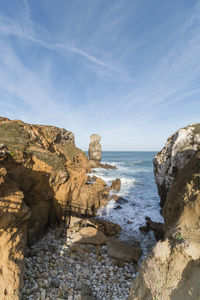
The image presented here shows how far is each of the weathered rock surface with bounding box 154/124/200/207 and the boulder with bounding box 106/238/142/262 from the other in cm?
675

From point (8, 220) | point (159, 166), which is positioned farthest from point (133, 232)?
point (8, 220)

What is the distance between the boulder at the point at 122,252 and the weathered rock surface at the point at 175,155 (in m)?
6.75

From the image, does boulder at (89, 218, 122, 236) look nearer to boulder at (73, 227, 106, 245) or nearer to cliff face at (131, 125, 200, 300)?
boulder at (73, 227, 106, 245)

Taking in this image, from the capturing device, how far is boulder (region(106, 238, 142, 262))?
27.6 feet

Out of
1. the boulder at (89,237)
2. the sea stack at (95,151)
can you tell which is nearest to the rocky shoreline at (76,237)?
the boulder at (89,237)

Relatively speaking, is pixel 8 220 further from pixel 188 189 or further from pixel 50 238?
pixel 188 189

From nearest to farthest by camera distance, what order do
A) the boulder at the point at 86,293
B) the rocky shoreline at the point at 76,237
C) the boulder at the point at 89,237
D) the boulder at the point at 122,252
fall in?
1. the rocky shoreline at the point at 76,237
2. the boulder at the point at 86,293
3. the boulder at the point at 122,252
4. the boulder at the point at 89,237

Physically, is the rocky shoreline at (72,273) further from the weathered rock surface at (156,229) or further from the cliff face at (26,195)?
the weathered rock surface at (156,229)

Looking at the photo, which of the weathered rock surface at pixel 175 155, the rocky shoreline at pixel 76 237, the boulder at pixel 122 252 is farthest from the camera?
the weathered rock surface at pixel 175 155

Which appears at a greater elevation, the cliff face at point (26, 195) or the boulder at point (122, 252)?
the cliff face at point (26, 195)

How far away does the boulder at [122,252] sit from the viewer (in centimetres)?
841

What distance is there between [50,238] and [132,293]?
687cm

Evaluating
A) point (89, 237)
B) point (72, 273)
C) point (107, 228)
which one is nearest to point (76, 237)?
point (89, 237)

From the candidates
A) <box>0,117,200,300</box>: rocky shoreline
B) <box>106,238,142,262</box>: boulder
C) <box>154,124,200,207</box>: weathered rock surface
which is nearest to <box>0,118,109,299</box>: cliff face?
<box>0,117,200,300</box>: rocky shoreline
